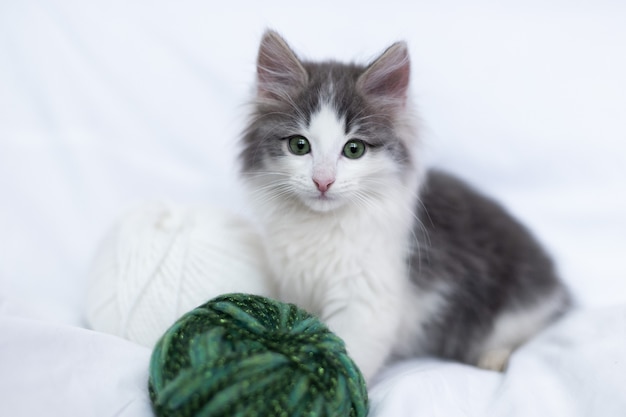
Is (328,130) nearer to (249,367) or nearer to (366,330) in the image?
(366,330)

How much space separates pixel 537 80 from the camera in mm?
2779

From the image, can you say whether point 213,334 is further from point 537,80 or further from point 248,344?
point 537,80

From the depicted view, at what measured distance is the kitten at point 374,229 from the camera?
1837 millimetres

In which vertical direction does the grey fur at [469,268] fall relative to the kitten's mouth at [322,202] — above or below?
below

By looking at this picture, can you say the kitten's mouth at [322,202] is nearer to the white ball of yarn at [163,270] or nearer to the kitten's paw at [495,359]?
the white ball of yarn at [163,270]

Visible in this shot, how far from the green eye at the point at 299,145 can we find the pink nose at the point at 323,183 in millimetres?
125

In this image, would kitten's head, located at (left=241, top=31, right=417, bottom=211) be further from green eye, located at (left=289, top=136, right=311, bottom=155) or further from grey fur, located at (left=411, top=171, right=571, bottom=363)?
grey fur, located at (left=411, top=171, right=571, bottom=363)

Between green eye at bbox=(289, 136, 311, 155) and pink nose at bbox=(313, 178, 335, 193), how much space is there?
0.41ft

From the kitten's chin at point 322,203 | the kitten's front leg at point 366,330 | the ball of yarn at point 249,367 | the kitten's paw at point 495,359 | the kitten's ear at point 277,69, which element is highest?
the kitten's ear at point 277,69

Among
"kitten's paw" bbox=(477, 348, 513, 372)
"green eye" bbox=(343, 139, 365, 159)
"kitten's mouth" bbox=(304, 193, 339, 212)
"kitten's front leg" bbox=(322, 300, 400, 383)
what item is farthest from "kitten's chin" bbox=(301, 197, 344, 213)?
"kitten's paw" bbox=(477, 348, 513, 372)

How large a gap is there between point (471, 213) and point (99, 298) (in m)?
1.23

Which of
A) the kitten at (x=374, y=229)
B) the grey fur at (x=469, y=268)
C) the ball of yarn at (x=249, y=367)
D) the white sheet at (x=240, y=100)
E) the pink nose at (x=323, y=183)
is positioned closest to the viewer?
the ball of yarn at (x=249, y=367)

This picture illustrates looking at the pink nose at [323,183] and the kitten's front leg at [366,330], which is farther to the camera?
the kitten's front leg at [366,330]

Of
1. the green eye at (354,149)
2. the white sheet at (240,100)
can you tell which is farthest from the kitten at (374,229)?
the white sheet at (240,100)
